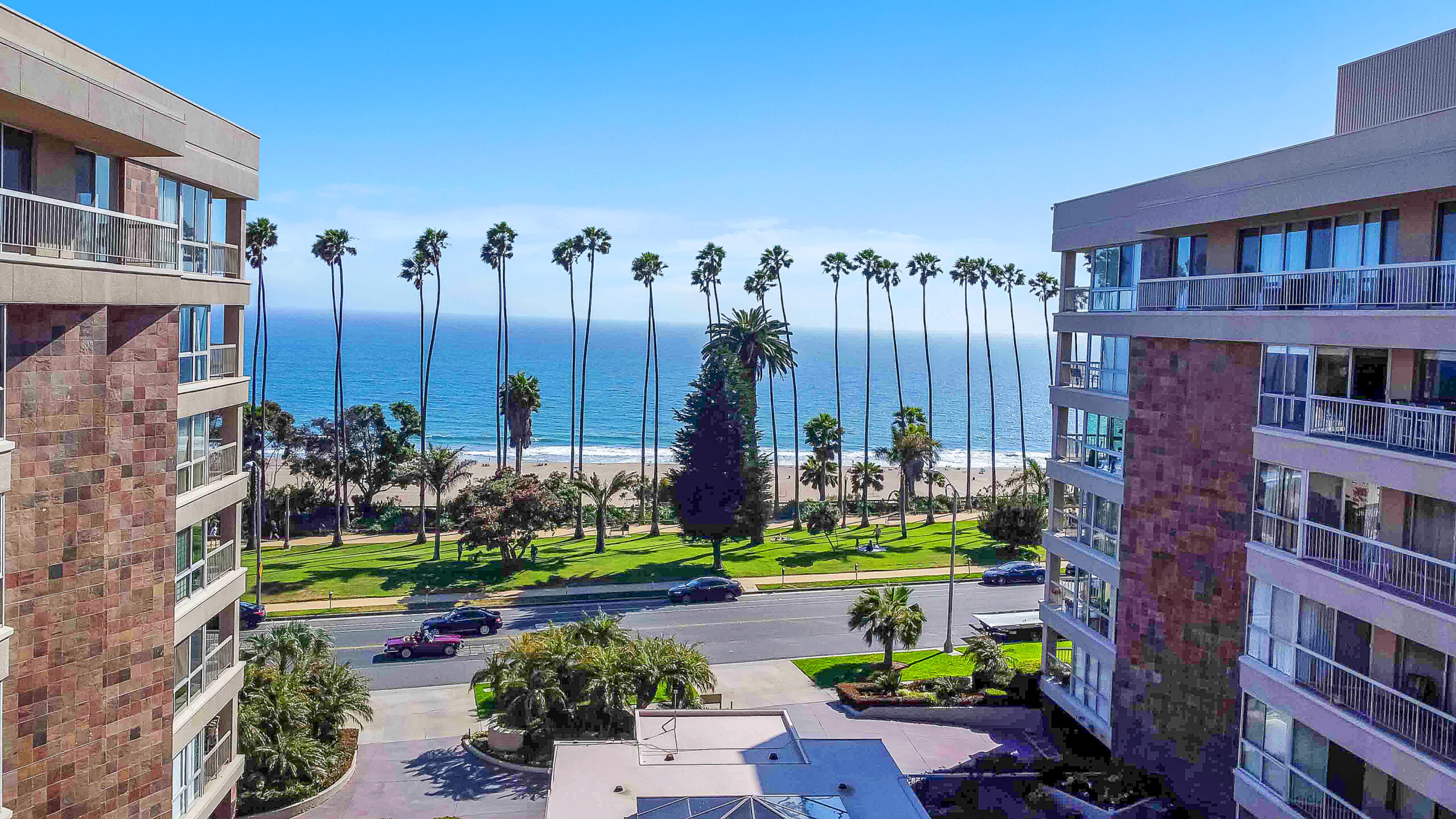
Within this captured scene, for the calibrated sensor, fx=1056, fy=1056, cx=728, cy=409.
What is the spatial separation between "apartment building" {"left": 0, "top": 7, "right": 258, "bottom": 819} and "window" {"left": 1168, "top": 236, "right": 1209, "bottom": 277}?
22.0m

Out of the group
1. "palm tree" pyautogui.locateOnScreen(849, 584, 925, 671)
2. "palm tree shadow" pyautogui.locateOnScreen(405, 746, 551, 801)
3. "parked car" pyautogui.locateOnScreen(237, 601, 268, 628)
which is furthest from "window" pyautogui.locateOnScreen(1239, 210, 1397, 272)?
"parked car" pyautogui.locateOnScreen(237, 601, 268, 628)

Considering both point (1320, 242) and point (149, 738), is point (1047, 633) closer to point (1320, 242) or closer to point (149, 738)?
point (1320, 242)

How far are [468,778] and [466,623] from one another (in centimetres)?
1679

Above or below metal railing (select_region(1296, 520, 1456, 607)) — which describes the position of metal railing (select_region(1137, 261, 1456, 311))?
above

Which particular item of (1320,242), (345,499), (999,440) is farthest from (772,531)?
(999,440)

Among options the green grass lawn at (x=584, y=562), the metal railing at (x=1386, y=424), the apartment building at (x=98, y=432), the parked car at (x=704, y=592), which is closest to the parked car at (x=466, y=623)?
the green grass lawn at (x=584, y=562)

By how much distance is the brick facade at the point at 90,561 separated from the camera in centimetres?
1469

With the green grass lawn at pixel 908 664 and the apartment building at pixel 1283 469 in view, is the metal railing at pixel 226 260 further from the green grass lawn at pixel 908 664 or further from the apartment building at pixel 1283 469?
the green grass lawn at pixel 908 664

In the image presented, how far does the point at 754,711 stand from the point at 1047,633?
11710 millimetres

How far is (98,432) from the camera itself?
51.9 ft

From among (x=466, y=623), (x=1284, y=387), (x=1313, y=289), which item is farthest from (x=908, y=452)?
(x=1284, y=387)

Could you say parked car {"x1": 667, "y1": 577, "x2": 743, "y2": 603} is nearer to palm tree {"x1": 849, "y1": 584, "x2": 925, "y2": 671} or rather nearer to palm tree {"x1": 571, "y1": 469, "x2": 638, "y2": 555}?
palm tree {"x1": 571, "y1": 469, "x2": 638, "y2": 555}

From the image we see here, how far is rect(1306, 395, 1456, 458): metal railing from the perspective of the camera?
55.1 feet

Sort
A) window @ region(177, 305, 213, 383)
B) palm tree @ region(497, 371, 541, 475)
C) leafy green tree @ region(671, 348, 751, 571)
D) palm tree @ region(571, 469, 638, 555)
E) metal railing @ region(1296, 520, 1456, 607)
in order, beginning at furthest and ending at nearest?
palm tree @ region(497, 371, 541, 475) → palm tree @ region(571, 469, 638, 555) → leafy green tree @ region(671, 348, 751, 571) → window @ region(177, 305, 213, 383) → metal railing @ region(1296, 520, 1456, 607)
